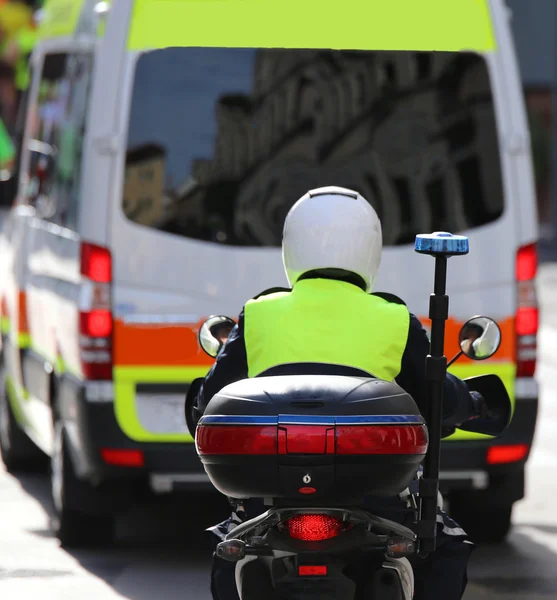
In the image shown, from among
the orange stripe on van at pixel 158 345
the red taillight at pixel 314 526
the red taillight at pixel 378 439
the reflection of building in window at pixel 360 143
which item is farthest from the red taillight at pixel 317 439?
the reflection of building in window at pixel 360 143

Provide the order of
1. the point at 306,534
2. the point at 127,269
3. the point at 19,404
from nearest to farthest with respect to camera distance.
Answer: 1. the point at 306,534
2. the point at 127,269
3. the point at 19,404

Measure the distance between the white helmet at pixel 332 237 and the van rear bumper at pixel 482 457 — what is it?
9.87ft

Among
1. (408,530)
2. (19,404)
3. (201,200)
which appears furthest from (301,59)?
(408,530)

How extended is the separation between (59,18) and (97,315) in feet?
6.89

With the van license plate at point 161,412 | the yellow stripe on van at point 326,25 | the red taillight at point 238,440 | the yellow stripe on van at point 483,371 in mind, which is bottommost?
the van license plate at point 161,412

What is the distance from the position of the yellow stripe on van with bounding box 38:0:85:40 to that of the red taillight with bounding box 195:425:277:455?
177 inches

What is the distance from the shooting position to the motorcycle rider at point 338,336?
4.12 meters

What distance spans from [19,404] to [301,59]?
118 inches

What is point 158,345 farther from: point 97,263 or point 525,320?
point 525,320

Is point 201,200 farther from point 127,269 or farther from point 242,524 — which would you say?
point 242,524

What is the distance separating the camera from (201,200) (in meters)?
7.29

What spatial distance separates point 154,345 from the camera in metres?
7.25

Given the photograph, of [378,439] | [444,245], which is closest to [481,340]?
[444,245]

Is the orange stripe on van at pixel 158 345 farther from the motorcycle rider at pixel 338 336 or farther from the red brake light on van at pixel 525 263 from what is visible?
the motorcycle rider at pixel 338 336
